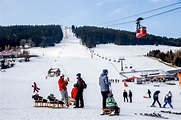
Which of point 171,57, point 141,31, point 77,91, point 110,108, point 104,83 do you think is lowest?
point 110,108

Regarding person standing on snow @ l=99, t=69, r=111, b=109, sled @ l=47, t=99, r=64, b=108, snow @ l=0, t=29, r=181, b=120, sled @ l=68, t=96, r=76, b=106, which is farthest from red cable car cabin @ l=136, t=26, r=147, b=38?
person standing on snow @ l=99, t=69, r=111, b=109

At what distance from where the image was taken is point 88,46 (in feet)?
444

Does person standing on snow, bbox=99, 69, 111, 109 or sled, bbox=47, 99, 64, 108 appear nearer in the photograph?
person standing on snow, bbox=99, 69, 111, 109

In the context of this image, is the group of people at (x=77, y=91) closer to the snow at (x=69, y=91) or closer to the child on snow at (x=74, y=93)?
the child on snow at (x=74, y=93)

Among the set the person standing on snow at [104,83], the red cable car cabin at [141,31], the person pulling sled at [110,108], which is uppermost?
the red cable car cabin at [141,31]

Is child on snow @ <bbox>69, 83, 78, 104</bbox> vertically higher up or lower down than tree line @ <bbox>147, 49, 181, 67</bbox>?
lower down

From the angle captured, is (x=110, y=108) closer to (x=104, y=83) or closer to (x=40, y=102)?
(x=104, y=83)

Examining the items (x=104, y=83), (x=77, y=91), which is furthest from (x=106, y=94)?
(x=77, y=91)

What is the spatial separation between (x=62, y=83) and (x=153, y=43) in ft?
533

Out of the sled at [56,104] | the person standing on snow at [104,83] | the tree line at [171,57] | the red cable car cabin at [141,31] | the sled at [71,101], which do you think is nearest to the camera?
the person standing on snow at [104,83]

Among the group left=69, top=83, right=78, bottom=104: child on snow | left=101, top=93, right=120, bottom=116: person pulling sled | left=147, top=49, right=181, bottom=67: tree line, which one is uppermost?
left=147, top=49, right=181, bottom=67: tree line

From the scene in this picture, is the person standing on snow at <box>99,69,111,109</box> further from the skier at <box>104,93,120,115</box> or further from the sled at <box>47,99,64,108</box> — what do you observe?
the sled at <box>47,99,64,108</box>

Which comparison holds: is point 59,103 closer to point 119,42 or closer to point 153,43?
point 119,42

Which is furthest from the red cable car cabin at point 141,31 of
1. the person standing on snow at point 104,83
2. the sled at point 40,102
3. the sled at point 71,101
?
the person standing on snow at point 104,83
